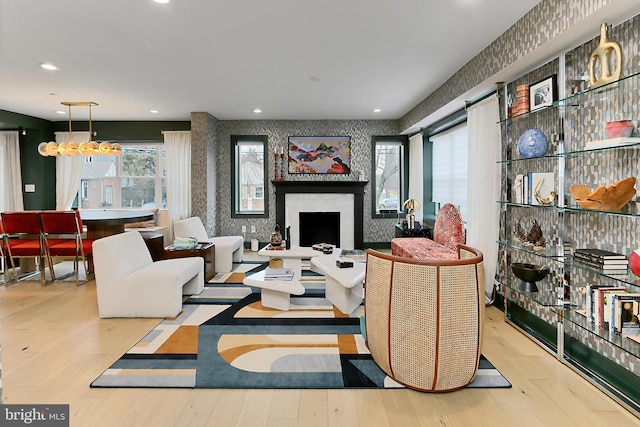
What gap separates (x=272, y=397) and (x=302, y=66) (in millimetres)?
3288

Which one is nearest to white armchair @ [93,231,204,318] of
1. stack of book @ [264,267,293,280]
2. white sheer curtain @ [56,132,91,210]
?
stack of book @ [264,267,293,280]

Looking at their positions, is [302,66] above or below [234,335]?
above

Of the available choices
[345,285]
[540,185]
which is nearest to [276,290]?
[345,285]

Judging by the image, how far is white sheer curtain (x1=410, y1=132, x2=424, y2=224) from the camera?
6234 mm

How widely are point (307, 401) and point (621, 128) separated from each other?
2.41 metres

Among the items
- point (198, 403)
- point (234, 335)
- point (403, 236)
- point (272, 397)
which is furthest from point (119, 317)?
point (403, 236)

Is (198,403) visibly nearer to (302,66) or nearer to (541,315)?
(541,315)

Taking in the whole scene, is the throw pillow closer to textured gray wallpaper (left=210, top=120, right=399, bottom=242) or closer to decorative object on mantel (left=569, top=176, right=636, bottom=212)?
textured gray wallpaper (left=210, top=120, right=399, bottom=242)

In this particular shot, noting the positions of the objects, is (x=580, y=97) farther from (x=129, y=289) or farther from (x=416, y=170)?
(x=129, y=289)

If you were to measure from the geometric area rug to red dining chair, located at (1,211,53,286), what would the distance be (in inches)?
99.0

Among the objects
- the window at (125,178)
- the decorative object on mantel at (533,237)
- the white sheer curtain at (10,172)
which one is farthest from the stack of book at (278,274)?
the white sheer curtain at (10,172)

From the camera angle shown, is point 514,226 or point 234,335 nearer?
point 234,335

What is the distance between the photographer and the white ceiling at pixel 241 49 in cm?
270

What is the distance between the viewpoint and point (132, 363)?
244cm
